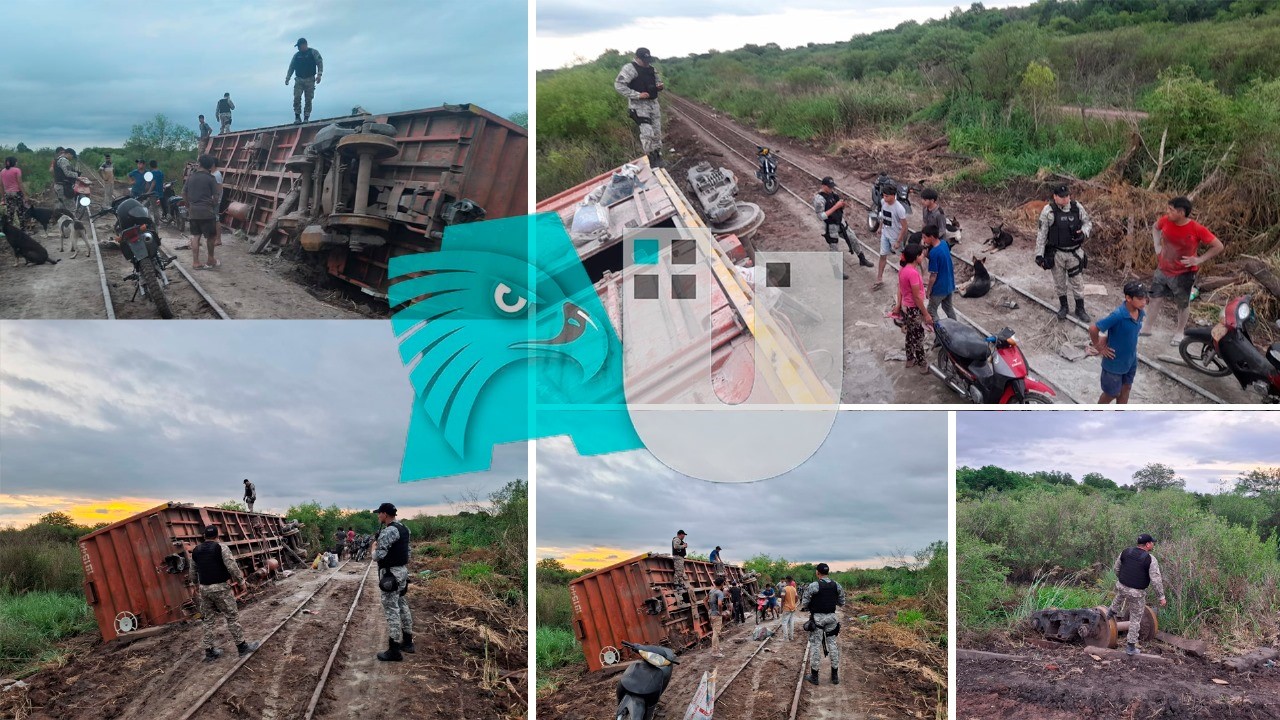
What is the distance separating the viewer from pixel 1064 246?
215 inches

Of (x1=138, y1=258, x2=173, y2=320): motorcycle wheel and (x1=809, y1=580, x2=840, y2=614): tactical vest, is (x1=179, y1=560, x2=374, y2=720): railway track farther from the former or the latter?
(x1=809, y1=580, x2=840, y2=614): tactical vest

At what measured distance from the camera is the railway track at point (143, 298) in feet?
17.9

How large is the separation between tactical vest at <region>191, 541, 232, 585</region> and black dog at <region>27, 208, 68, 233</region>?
7.73 feet

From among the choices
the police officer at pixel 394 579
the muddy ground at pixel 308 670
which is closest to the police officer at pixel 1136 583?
the muddy ground at pixel 308 670

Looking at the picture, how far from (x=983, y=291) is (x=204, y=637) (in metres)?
5.20

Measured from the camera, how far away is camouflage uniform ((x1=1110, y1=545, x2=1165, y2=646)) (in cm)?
568

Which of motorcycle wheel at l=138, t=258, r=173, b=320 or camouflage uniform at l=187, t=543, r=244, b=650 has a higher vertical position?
motorcycle wheel at l=138, t=258, r=173, b=320

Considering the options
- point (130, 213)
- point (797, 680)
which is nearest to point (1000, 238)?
point (797, 680)

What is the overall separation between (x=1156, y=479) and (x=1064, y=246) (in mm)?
1689

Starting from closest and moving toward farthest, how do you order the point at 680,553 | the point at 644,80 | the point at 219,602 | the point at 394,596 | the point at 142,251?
the point at 219,602
the point at 394,596
the point at 142,251
the point at 680,553
the point at 644,80

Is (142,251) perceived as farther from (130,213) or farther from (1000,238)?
(1000,238)

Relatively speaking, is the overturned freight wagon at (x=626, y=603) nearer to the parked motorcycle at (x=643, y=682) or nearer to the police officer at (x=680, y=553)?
the police officer at (x=680, y=553)

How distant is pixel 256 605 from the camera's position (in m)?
5.57

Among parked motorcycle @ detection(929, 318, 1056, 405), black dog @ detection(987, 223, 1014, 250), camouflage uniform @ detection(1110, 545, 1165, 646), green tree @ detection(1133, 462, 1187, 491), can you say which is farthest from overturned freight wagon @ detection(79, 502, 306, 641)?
green tree @ detection(1133, 462, 1187, 491)
